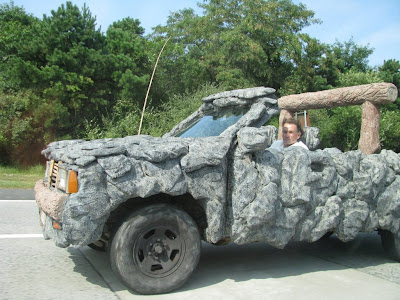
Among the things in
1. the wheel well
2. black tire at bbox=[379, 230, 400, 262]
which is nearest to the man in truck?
the wheel well

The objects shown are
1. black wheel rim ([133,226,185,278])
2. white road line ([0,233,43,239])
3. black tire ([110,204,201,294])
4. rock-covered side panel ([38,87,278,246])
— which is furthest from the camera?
white road line ([0,233,43,239])

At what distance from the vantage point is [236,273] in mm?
4422

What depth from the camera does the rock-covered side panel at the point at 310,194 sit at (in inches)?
153

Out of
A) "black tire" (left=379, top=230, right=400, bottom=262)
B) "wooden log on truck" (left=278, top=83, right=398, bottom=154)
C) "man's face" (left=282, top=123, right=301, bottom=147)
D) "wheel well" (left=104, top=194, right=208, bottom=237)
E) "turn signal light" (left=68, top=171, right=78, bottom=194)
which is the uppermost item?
"wooden log on truck" (left=278, top=83, right=398, bottom=154)

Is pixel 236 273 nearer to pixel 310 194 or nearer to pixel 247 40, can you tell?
pixel 310 194

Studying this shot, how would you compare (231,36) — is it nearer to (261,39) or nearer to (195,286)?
(261,39)

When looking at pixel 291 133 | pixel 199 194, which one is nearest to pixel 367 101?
pixel 291 133

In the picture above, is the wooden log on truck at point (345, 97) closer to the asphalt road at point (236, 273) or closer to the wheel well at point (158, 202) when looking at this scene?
the asphalt road at point (236, 273)

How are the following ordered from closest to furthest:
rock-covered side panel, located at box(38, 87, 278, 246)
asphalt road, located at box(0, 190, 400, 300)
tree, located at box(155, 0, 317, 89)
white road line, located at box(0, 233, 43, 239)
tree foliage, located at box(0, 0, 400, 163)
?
rock-covered side panel, located at box(38, 87, 278, 246) → asphalt road, located at box(0, 190, 400, 300) → white road line, located at box(0, 233, 43, 239) → tree foliage, located at box(0, 0, 400, 163) → tree, located at box(155, 0, 317, 89)

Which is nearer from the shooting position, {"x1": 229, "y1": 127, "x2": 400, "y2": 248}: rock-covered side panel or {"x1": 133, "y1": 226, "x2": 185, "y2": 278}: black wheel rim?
{"x1": 133, "y1": 226, "x2": 185, "y2": 278}: black wheel rim

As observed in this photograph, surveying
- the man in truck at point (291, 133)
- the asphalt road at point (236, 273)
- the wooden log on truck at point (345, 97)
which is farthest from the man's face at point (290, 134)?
the asphalt road at point (236, 273)

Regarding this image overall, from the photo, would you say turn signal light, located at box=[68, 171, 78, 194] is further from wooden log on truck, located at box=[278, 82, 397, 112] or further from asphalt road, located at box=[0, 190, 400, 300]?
wooden log on truck, located at box=[278, 82, 397, 112]

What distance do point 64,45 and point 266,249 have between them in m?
14.5

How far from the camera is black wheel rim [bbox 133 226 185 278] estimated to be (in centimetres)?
370
